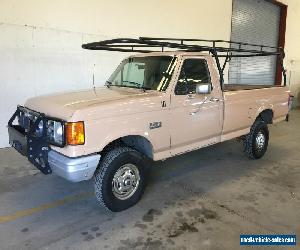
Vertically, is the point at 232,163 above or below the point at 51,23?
below

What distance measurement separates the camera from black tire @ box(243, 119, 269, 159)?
5.56 meters

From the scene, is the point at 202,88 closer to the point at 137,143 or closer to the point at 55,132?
the point at 137,143

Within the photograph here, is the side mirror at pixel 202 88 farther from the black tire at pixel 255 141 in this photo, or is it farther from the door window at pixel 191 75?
the black tire at pixel 255 141

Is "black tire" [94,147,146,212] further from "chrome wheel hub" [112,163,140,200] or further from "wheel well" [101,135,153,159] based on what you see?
"wheel well" [101,135,153,159]

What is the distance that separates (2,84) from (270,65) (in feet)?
38.9

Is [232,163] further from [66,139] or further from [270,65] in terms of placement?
[270,65]

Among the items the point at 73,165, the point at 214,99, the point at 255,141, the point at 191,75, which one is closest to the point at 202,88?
the point at 191,75

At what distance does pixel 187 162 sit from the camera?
5.53 m

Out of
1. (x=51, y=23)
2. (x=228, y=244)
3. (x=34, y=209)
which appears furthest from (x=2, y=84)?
(x=228, y=244)

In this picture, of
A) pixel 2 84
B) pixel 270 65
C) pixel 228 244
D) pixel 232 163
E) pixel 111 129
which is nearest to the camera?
pixel 228 244

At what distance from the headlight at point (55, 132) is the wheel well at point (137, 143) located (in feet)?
2.25

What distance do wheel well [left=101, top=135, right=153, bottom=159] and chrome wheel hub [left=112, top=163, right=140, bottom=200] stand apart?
0.27 m

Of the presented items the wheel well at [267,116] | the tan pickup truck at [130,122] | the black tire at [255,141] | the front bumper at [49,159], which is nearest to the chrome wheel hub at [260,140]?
the black tire at [255,141]

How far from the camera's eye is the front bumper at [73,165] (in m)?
3.06
